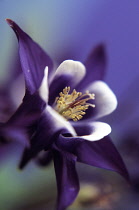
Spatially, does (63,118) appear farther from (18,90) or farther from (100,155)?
(18,90)

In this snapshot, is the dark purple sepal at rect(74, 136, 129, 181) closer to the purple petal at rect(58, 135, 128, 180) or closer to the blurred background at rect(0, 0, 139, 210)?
the purple petal at rect(58, 135, 128, 180)

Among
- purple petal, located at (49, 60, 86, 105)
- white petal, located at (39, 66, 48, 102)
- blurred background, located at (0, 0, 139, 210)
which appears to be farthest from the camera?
blurred background, located at (0, 0, 139, 210)

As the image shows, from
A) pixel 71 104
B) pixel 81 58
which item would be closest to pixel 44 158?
pixel 71 104

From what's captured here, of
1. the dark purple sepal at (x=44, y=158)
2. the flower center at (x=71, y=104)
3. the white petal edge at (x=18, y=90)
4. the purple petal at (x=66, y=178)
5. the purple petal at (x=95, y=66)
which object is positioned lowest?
the dark purple sepal at (x=44, y=158)

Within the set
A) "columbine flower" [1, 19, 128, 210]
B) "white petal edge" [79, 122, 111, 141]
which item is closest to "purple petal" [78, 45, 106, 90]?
"columbine flower" [1, 19, 128, 210]

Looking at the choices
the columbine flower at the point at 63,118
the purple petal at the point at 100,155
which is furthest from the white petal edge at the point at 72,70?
the purple petal at the point at 100,155

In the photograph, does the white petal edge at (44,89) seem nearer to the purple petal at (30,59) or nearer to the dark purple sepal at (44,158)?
the purple petal at (30,59)

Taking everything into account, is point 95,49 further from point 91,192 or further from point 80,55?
point 91,192
